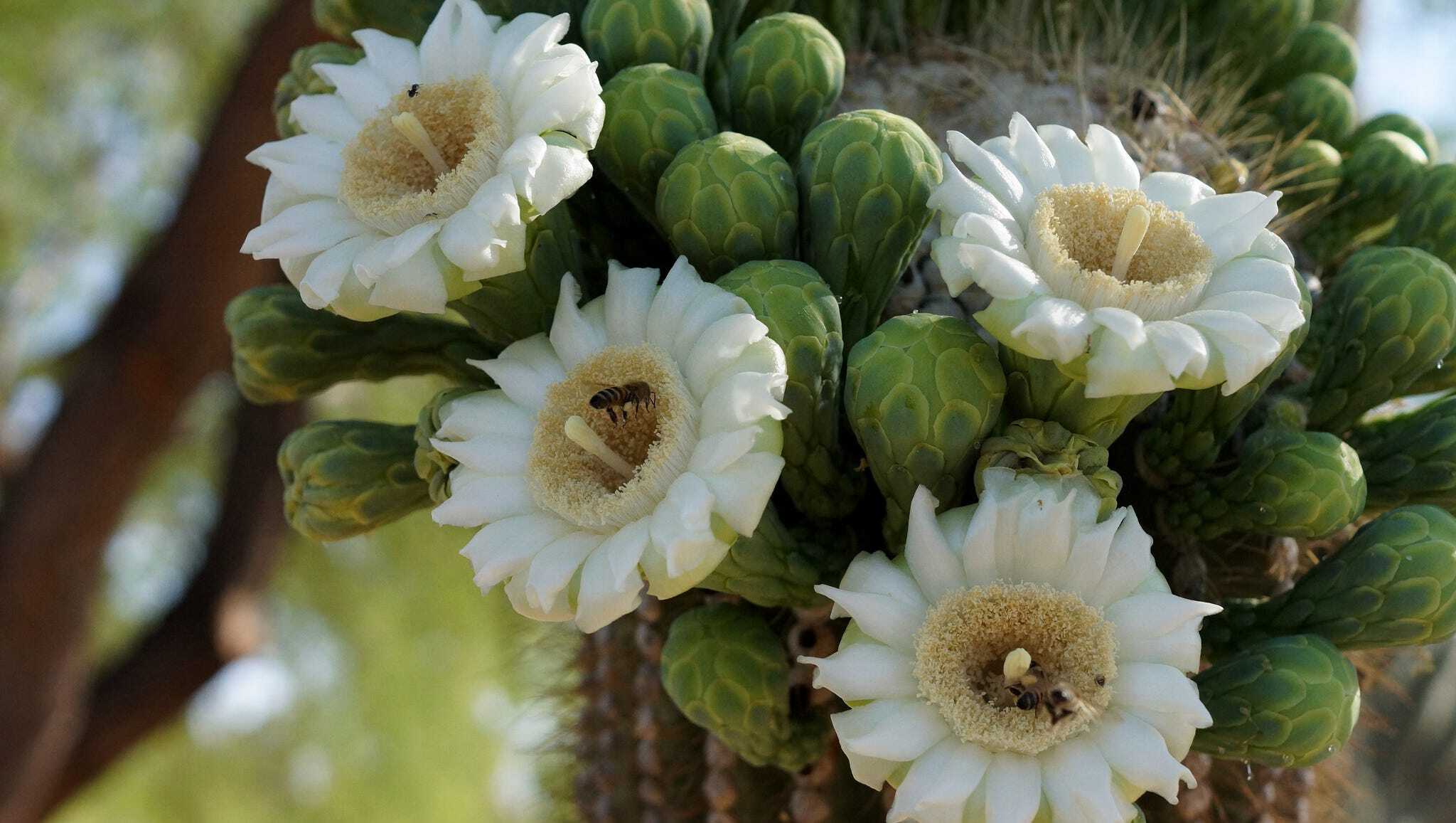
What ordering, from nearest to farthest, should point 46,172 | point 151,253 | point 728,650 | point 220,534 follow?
point 728,650 < point 151,253 < point 220,534 < point 46,172

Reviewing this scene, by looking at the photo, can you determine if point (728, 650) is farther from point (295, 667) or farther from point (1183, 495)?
point (295, 667)

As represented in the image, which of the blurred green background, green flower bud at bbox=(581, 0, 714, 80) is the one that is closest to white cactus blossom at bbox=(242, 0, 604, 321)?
green flower bud at bbox=(581, 0, 714, 80)

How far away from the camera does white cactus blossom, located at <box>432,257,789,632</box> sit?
29.7 inches

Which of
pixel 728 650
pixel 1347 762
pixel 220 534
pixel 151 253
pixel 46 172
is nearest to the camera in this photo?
pixel 728 650

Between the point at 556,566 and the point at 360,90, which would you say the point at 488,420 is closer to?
the point at 556,566

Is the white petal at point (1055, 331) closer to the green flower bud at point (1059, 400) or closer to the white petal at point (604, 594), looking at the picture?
the green flower bud at point (1059, 400)

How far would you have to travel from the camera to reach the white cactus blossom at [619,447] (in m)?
0.75

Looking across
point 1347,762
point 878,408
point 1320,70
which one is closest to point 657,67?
point 878,408

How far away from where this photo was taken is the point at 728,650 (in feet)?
3.13

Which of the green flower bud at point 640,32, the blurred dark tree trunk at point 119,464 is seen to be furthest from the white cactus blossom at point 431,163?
the blurred dark tree trunk at point 119,464

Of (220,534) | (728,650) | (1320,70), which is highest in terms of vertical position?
(1320,70)

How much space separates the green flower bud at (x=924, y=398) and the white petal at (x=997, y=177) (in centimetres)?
9

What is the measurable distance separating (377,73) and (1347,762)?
1.26 meters

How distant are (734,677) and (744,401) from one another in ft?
0.90
